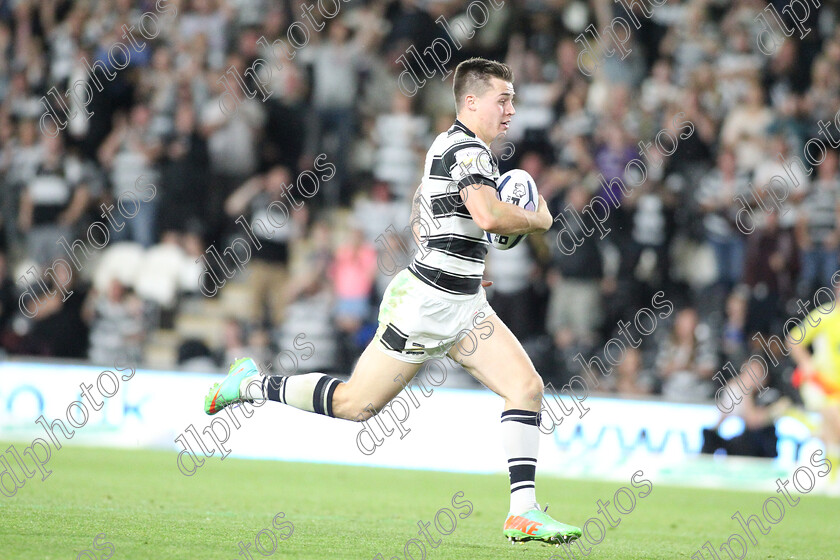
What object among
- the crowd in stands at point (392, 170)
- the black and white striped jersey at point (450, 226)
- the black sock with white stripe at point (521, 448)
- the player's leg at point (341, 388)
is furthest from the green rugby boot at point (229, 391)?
the crowd in stands at point (392, 170)

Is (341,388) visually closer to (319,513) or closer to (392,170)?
(319,513)

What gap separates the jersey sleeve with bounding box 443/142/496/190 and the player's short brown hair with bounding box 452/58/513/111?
331mm

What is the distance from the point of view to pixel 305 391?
6.70 meters

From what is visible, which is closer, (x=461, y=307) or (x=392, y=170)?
(x=461, y=307)

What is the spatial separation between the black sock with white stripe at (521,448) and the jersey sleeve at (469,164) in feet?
4.40

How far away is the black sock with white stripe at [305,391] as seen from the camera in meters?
6.61

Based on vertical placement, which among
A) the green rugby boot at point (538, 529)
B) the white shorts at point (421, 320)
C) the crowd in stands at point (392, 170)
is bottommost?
the crowd in stands at point (392, 170)

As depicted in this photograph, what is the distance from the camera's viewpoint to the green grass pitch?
5914mm

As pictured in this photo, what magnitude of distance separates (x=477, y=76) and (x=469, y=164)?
618 millimetres

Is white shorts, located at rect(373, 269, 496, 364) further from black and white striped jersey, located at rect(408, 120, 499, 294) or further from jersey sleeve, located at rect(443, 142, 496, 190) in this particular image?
jersey sleeve, located at rect(443, 142, 496, 190)

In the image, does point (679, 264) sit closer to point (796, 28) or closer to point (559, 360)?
point (559, 360)

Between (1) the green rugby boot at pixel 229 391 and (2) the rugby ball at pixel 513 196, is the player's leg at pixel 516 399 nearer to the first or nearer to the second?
(2) the rugby ball at pixel 513 196

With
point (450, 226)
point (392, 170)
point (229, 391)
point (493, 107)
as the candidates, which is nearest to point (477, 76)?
point (493, 107)

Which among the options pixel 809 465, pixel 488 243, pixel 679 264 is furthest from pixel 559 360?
pixel 488 243
